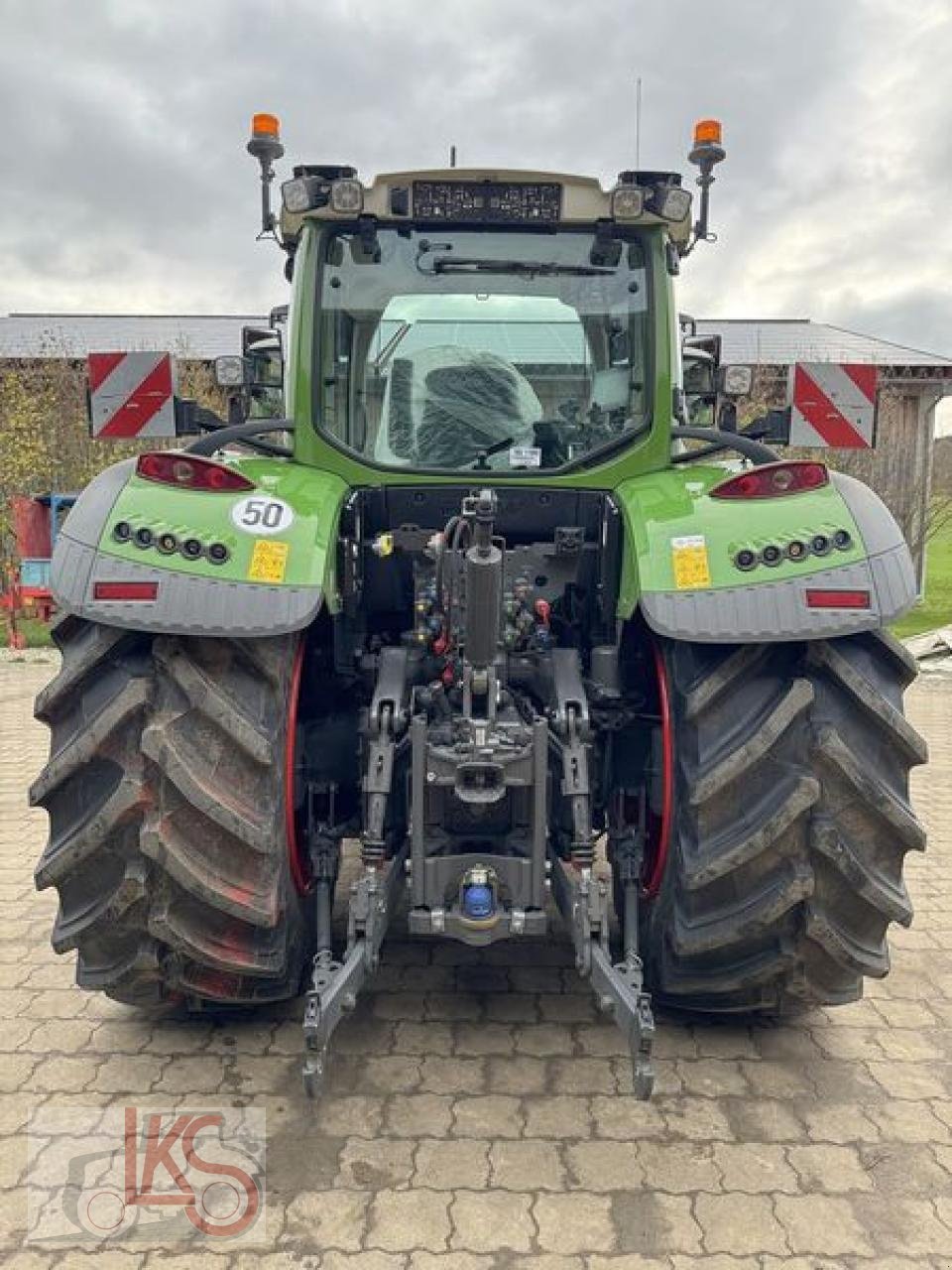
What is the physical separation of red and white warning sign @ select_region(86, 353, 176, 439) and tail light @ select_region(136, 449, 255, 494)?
1.09m

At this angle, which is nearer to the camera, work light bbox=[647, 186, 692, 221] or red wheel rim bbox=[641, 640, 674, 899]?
red wheel rim bbox=[641, 640, 674, 899]

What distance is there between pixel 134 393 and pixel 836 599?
9.05 feet

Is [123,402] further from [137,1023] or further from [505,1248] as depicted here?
[505,1248]

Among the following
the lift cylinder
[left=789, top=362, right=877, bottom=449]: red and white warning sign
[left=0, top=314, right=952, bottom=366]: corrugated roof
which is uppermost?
[left=0, top=314, right=952, bottom=366]: corrugated roof

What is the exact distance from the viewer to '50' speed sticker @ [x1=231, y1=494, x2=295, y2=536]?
2.74 m

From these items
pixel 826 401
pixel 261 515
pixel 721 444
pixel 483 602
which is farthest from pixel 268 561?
pixel 826 401

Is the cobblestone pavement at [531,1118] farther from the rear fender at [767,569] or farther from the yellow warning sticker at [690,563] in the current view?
the yellow warning sticker at [690,563]

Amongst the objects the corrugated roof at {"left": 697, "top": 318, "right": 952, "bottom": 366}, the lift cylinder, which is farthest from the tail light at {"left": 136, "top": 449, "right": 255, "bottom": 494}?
the corrugated roof at {"left": 697, "top": 318, "right": 952, "bottom": 366}

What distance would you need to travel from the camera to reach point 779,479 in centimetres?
284

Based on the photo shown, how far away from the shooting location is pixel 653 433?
133 inches

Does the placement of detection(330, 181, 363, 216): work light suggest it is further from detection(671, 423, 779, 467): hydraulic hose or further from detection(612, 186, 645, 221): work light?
detection(671, 423, 779, 467): hydraulic hose

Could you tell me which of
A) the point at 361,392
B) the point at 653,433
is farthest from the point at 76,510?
the point at 653,433

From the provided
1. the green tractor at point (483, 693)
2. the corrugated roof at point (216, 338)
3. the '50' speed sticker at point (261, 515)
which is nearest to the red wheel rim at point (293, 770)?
the green tractor at point (483, 693)

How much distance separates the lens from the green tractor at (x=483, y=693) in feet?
8.62
